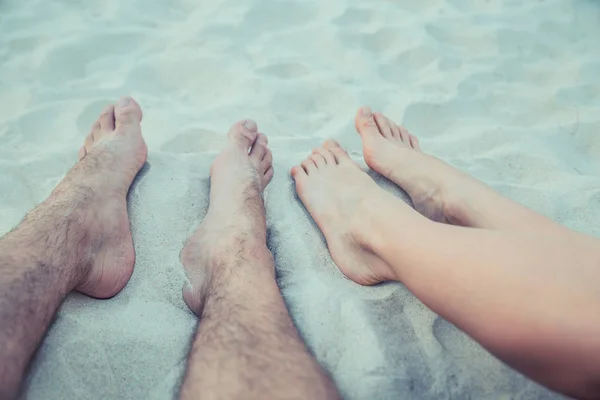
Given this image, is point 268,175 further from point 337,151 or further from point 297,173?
point 337,151

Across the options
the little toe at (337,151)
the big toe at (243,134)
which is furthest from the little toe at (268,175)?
the little toe at (337,151)

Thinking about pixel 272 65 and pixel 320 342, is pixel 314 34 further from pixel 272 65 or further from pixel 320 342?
pixel 320 342

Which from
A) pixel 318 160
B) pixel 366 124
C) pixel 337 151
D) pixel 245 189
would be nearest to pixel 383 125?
pixel 366 124

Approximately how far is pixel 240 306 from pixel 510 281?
61 cm

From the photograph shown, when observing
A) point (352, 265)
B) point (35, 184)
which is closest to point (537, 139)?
point (352, 265)

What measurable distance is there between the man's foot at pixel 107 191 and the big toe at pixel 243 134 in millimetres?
344

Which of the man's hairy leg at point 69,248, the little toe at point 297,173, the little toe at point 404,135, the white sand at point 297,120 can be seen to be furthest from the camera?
the little toe at point 404,135

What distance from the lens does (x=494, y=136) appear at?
6.40ft

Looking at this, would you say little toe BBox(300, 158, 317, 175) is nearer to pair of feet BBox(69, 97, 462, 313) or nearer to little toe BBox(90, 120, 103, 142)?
pair of feet BBox(69, 97, 462, 313)

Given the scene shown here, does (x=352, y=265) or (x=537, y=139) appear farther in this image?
(x=537, y=139)

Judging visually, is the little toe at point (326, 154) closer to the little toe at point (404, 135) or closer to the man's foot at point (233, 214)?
the man's foot at point (233, 214)

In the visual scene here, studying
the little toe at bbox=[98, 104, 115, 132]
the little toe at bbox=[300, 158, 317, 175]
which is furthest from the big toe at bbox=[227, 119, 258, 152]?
the little toe at bbox=[98, 104, 115, 132]

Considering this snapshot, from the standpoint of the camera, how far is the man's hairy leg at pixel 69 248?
999mm

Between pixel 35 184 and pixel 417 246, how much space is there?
4.47ft
